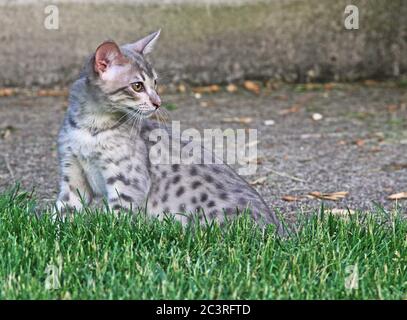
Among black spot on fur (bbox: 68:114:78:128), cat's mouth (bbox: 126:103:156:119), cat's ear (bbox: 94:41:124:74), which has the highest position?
cat's ear (bbox: 94:41:124:74)

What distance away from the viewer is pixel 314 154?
299 inches

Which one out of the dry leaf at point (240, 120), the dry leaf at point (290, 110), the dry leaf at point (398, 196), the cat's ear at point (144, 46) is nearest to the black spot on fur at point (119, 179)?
the cat's ear at point (144, 46)

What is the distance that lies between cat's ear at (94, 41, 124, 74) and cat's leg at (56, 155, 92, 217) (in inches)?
23.0

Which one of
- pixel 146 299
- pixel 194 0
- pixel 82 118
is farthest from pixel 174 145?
pixel 194 0

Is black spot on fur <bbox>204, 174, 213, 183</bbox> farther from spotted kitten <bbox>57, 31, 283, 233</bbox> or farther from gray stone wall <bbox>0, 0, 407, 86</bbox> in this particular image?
gray stone wall <bbox>0, 0, 407, 86</bbox>

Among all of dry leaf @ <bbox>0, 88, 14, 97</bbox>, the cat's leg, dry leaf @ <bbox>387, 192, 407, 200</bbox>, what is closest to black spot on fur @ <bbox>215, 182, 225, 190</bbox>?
the cat's leg

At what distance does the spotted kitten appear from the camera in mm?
5316

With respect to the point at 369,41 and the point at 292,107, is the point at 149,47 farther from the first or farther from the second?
the point at 369,41

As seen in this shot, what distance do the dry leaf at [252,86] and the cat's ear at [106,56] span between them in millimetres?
4795

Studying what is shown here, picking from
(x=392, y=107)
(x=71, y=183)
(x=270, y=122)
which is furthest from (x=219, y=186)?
(x=392, y=107)

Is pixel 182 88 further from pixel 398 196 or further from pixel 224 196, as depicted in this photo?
pixel 224 196

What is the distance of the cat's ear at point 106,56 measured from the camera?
520 cm

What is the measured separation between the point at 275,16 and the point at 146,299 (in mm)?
6386

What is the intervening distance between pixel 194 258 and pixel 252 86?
5.62 meters
